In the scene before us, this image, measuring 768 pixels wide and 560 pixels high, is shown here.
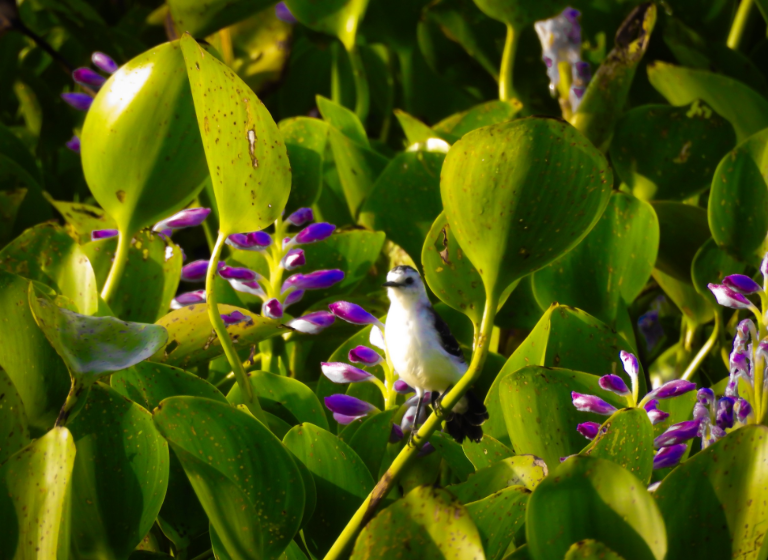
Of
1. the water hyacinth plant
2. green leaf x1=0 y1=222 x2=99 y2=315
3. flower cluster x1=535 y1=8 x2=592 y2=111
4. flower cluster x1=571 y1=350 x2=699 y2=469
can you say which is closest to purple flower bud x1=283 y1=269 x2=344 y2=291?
the water hyacinth plant

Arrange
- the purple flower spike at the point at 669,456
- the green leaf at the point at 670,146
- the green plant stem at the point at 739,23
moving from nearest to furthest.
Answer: the purple flower spike at the point at 669,456 < the green leaf at the point at 670,146 < the green plant stem at the point at 739,23

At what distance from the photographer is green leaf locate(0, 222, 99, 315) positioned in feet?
3.00

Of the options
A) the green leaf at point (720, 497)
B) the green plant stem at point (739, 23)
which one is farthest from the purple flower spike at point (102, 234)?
the green plant stem at point (739, 23)

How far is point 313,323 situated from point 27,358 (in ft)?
1.02

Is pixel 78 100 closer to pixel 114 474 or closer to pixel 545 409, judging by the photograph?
pixel 114 474

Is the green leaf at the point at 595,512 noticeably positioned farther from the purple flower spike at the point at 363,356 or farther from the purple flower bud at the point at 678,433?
the purple flower spike at the point at 363,356

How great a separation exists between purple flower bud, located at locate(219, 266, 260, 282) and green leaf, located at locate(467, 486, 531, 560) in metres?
0.46

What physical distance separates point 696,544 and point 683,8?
4.31 feet

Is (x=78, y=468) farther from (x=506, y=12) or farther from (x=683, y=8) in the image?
(x=683, y=8)

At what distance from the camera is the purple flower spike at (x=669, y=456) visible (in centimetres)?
75

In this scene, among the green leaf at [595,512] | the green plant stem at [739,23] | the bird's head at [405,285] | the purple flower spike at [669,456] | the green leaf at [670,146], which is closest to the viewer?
the green leaf at [595,512]

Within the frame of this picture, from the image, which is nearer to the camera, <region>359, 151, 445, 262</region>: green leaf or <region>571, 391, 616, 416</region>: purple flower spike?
<region>571, 391, 616, 416</region>: purple flower spike

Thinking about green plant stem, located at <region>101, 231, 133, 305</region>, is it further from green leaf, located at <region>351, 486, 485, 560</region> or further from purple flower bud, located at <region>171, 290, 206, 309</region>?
green leaf, located at <region>351, 486, 485, 560</region>

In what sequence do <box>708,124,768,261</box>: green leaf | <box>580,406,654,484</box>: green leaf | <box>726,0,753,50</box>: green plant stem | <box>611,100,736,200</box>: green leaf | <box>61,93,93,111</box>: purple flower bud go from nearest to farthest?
<box>580,406,654,484</box>: green leaf, <box>708,124,768,261</box>: green leaf, <box>611,100,736,200</box>: green leaf, <box>61,93,93,111</box>: purple flower bud, <box>726,0,753,50</box>: green plant stem
